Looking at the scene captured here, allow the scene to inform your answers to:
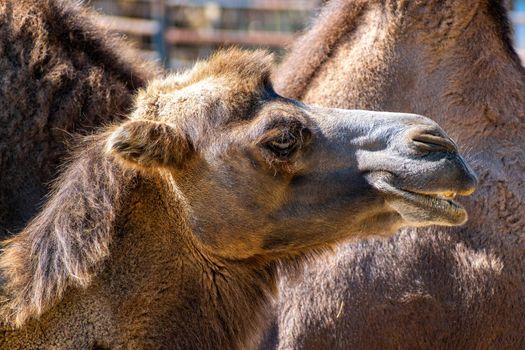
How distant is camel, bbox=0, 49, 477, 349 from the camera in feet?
13.7

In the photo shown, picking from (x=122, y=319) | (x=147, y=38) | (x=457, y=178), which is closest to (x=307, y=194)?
(x=457, y=178)

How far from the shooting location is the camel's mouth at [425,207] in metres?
4.14

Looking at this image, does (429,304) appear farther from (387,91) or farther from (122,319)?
(122,319)

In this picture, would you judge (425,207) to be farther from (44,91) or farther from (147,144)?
(44,91)

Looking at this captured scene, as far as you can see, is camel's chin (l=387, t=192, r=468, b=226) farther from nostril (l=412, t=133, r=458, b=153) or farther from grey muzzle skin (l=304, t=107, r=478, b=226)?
nostril (l=412, t=133, r=458, b=153)

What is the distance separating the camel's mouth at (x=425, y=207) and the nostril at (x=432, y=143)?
18 cm

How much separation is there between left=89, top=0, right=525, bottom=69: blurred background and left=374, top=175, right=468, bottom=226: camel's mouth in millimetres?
7896

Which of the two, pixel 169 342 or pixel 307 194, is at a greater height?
pixel 307 194

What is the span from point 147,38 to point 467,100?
910cm

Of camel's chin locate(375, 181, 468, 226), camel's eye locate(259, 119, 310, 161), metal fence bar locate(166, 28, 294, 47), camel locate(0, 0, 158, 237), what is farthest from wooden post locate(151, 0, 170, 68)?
camel's chin locate(375, 181, 468, 226)

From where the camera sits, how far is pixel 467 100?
17.3 ft

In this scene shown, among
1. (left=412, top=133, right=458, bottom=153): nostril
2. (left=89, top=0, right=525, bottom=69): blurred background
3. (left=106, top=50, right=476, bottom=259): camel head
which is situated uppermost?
(left=412, top=133, right=458, bottom=153): nostril

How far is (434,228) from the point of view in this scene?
16.5ft

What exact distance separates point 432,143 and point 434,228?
99 cm
